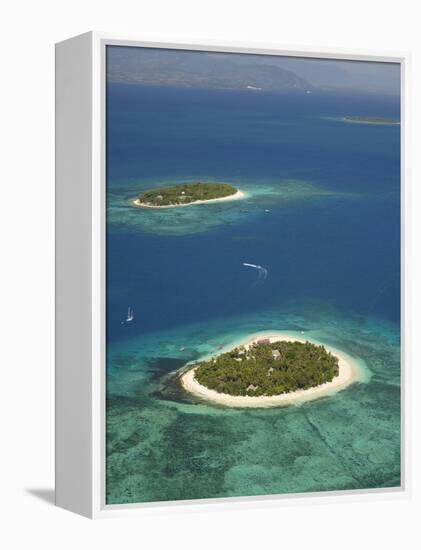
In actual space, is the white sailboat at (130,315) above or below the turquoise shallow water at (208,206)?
below

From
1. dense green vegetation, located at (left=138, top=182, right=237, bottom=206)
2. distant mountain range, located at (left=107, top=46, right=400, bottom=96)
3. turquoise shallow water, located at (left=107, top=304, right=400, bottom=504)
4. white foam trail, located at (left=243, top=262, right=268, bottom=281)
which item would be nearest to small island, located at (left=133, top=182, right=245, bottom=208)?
dense green vegetation, located at (left=138, top=182, right=237, bottom=206)

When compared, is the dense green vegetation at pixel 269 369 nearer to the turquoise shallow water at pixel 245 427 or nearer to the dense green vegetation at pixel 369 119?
the turquoise shallow water at pixel 245 427

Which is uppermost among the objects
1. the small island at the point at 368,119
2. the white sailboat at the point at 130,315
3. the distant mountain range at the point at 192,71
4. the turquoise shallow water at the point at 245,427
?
the distant mountain range at the point at 192,71

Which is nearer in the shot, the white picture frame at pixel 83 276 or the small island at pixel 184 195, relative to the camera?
the white picture frame at pixel 83 276

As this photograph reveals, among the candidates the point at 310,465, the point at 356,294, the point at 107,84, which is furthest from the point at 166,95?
the point at 310,465

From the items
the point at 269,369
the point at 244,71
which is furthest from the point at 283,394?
the point at 244,71

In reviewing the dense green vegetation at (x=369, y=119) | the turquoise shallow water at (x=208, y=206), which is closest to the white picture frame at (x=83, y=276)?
the turquoise shallow water at (x=208, y=206)

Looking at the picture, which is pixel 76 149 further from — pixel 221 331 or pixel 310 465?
pixel 310 465

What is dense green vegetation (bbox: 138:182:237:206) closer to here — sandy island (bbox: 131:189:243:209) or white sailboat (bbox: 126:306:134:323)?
sandy island (bbox: 131:189:243:209)

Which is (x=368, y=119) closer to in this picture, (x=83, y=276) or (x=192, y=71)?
(x=192, y=71)
